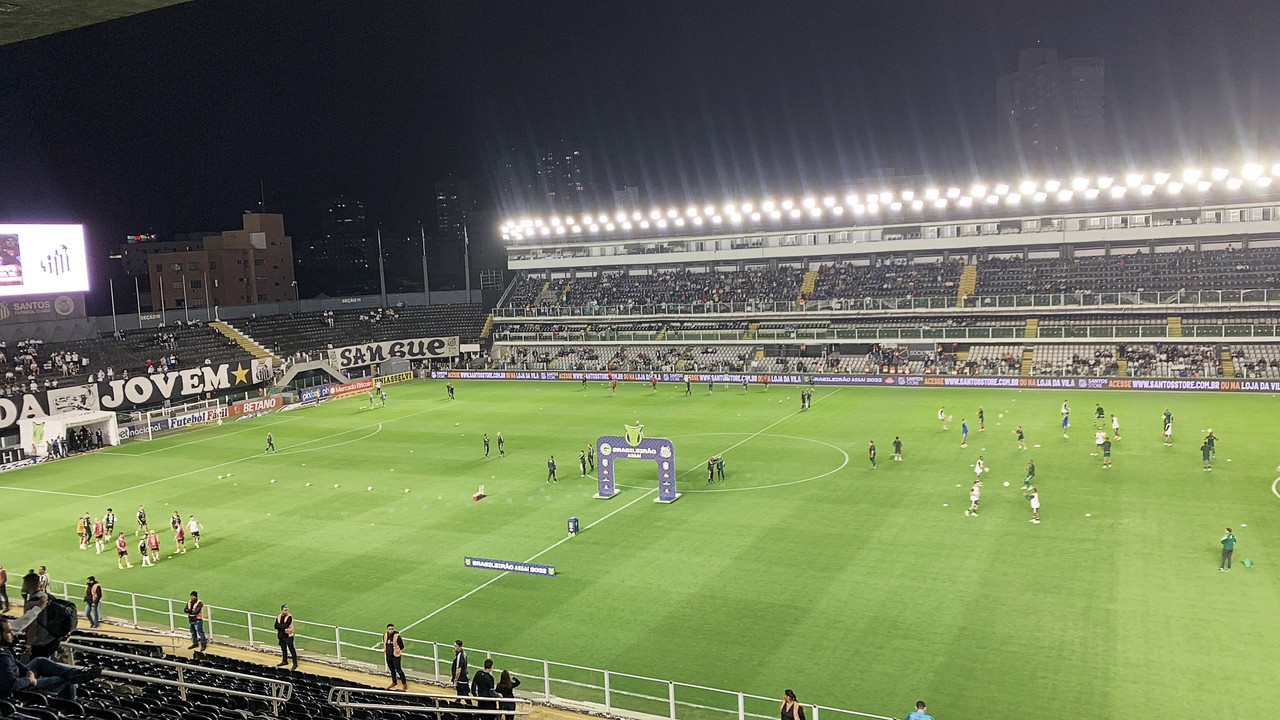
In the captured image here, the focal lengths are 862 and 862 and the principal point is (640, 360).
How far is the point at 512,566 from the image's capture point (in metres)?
26.0

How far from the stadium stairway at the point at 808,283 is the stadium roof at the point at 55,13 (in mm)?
A: 68959

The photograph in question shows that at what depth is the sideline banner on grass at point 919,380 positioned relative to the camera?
175 ft

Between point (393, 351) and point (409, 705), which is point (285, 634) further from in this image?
point (393, 351)

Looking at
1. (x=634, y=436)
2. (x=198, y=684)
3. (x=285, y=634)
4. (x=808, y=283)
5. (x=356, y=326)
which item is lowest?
(x=285, y=634)

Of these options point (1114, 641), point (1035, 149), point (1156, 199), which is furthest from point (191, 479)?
point (1035, 149)

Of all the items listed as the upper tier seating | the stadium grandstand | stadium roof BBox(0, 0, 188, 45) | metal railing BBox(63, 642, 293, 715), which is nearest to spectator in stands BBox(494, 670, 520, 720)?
metal railing BBox(63, 642, 293, 715)

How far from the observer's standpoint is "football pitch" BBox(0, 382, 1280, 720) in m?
18.6

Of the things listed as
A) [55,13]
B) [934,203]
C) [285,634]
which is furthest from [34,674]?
[934,203]

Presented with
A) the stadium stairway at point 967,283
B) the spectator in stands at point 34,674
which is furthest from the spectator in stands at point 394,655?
the stadium stairway at point 967,283

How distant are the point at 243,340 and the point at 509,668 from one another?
202 ft

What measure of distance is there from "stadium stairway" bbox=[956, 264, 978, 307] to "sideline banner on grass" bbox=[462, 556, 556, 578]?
50151mm

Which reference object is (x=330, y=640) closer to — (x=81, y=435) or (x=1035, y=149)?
(x=81, y=435)

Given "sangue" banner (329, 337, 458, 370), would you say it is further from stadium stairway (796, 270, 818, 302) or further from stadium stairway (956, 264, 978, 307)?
stadium stairway (956, 264, 978, 307)

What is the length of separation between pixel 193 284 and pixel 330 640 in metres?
92.2
